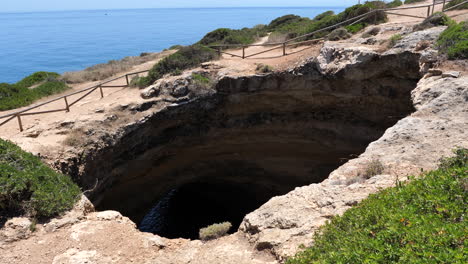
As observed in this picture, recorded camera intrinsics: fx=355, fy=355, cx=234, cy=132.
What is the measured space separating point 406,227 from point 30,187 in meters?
7.94

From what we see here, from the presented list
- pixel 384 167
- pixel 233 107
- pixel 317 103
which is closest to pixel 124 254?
pixel 384 167

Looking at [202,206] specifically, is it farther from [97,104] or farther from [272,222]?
[272,222]

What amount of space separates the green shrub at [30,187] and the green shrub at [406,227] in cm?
569

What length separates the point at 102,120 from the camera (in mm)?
12672

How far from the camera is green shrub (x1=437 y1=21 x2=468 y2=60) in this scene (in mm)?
11047

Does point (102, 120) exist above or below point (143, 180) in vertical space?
above

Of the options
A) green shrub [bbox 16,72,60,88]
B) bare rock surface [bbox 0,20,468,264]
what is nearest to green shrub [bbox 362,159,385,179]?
bare rock surface [bbox 0,20,468,264]

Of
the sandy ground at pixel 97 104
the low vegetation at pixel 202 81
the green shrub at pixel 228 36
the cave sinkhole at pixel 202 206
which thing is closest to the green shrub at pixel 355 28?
the sandy ground at pixel 97 104

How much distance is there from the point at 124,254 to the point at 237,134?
10.3 meters

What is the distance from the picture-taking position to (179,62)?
17.0m

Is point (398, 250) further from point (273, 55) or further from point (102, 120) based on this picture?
point (273, 55)

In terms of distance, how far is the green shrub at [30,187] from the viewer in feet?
25.9

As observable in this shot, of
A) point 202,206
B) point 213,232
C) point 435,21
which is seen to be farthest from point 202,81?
point 435,21

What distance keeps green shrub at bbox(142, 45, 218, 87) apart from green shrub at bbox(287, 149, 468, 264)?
12.0 meters
